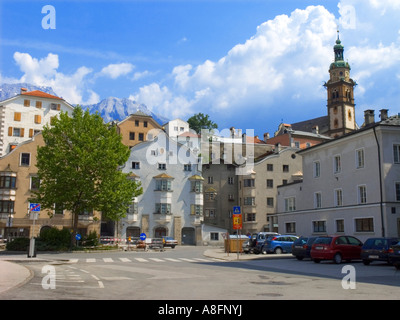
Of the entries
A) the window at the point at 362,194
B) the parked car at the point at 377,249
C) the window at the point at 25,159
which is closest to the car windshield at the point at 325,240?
the parked car at the point at 377,249

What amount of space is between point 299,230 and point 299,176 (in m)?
28.6

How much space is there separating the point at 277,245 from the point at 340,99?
89094 mm

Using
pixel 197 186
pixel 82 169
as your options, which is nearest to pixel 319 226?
pixel 82 169

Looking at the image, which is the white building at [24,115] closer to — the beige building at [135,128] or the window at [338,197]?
the beige building at [135,128]

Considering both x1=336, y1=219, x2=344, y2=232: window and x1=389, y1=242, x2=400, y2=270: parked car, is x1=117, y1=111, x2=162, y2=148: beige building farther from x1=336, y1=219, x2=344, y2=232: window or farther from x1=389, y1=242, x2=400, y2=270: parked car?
x1=389, y1=242, x2=400, y2=270: parked car

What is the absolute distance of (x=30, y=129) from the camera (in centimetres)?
7138

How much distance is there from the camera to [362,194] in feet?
109

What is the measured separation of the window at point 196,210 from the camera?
6303 cm

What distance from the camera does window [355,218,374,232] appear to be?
31.5m

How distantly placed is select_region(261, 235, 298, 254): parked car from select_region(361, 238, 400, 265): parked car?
1055 centimetres

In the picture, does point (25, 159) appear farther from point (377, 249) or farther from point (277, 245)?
point (377, 249)

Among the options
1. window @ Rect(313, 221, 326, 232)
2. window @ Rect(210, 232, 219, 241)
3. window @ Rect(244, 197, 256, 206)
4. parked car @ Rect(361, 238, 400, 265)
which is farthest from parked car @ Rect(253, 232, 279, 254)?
window @ Rect(244, 197, 256, 206)
